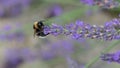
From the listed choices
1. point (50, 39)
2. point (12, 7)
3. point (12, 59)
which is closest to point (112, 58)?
point (50, 39)

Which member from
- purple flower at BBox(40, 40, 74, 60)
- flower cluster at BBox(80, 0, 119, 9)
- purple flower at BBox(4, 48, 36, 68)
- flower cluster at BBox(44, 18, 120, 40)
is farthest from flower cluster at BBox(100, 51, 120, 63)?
purple flower at BBox(4, 48, 36, 68)

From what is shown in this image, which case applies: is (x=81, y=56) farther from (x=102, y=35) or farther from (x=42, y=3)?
(x=102, y=35)

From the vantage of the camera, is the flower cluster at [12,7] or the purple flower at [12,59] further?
the flower cluster at [12,7]

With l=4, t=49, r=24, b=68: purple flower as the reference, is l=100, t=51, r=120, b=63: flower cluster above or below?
above

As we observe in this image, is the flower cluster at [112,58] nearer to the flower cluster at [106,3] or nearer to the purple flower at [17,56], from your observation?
the flower cluster at [106,3]

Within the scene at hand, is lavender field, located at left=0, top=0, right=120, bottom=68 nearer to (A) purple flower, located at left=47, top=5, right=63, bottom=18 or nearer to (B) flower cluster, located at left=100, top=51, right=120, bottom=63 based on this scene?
(A) purple flower, located at left=47, top=5, right=63, bottom=18

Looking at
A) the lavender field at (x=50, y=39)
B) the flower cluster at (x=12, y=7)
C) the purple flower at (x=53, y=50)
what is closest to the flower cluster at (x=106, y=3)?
the lavender field at (x=50, y=39)
